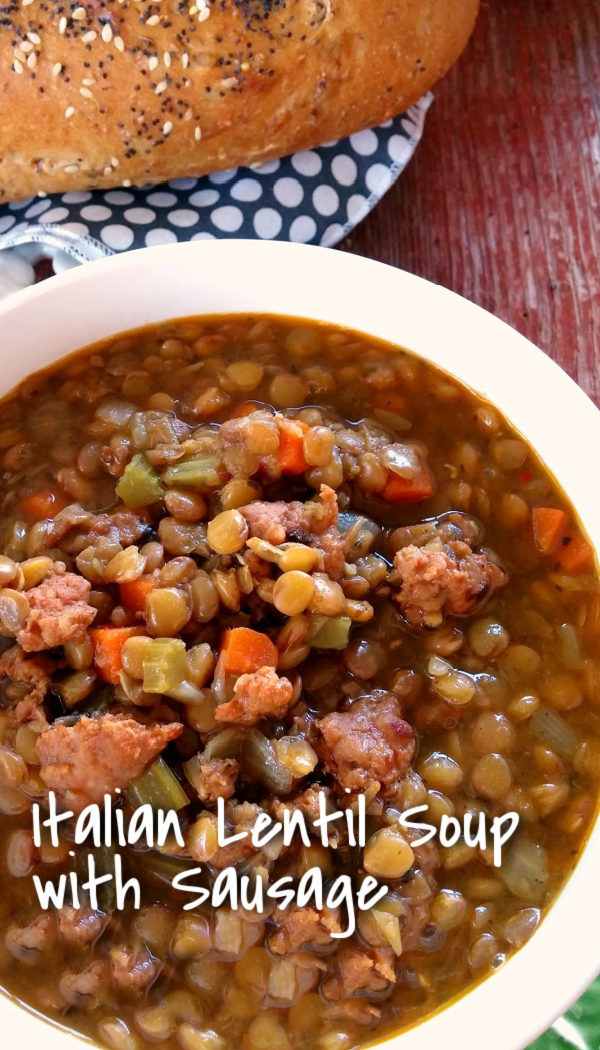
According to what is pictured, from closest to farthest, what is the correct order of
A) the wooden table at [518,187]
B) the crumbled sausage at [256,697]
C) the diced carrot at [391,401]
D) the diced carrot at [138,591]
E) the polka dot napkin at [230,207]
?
the crumbled sausage at [256,697], the diced carrot at [138,591], the diced carrot at [391,401], the polka dot napkin at [230,207], the wooden table at [518,187]

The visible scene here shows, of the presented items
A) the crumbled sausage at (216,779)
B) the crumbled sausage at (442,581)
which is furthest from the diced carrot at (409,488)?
the crumbled sausage at (216,779)

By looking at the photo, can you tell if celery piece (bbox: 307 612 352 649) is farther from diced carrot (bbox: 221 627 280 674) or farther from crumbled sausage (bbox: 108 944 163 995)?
crumbled sausage (bbox: 108 944 163 995)

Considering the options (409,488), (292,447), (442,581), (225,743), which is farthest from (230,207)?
(225,743)

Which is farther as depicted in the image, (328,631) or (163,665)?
(328,631)

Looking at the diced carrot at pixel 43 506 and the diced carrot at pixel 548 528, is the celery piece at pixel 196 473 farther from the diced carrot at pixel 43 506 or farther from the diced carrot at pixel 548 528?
the diced carrot at pixel 548 528

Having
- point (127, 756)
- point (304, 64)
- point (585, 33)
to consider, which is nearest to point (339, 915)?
point (127, 756)

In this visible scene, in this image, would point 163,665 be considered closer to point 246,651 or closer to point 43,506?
point 246,651
